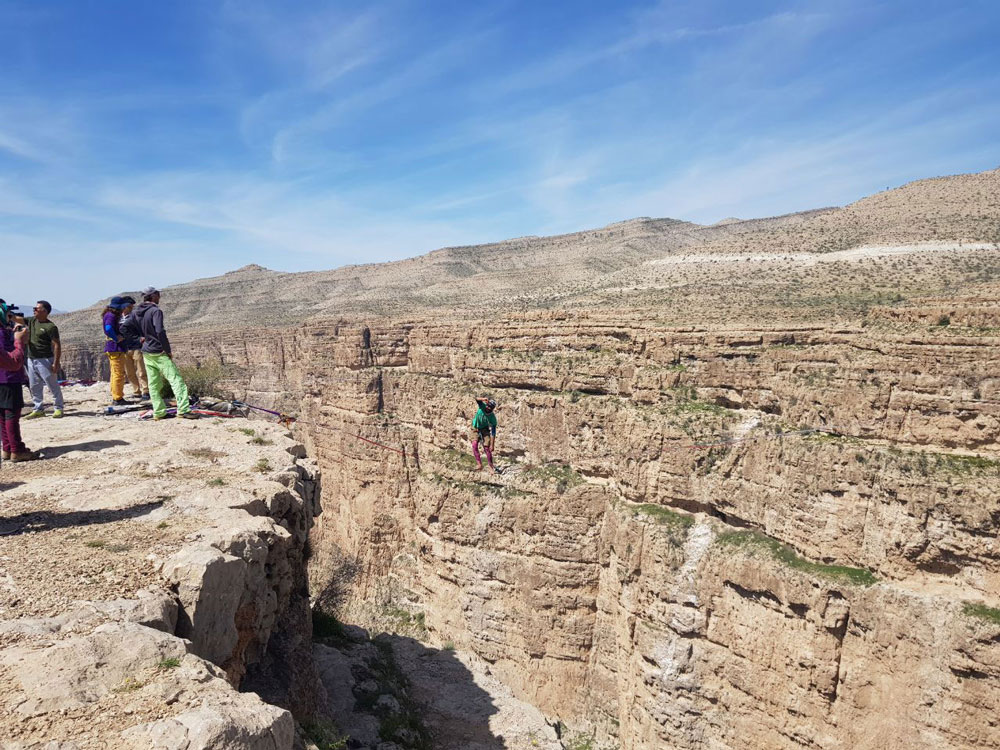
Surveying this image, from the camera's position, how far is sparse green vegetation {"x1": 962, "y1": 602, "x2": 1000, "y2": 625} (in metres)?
14.1

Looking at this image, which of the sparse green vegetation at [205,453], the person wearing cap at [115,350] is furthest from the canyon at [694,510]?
the person wearing cap at [115,350]

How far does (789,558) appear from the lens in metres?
17.5

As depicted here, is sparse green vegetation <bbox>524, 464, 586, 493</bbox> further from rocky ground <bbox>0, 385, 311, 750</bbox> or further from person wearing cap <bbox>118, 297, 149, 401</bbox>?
person wearing cap <bbox>118, 297, 149, 401</bbox>

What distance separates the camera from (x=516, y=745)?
2069 centimetres

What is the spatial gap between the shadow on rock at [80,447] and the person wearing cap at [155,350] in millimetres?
1970

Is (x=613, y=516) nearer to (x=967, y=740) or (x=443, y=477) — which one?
(x=443, y=477)

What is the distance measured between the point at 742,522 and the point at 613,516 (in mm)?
4834

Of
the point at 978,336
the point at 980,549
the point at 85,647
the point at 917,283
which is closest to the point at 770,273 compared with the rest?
the point at 917,283

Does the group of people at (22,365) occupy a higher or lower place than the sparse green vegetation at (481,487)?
higher

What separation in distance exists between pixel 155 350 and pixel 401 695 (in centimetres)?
1355

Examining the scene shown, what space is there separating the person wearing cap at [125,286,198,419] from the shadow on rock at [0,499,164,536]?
4869 mm

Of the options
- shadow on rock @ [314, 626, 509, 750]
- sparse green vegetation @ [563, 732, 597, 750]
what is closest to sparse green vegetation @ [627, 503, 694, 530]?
sparse green vegetation @ [563, 732, 597, 750]

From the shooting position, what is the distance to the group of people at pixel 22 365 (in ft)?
35.4

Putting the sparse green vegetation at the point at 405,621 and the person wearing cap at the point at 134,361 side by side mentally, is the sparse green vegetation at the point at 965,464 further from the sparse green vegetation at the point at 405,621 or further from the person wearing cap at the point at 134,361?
the sparse green vegetation at the point at 405,621
